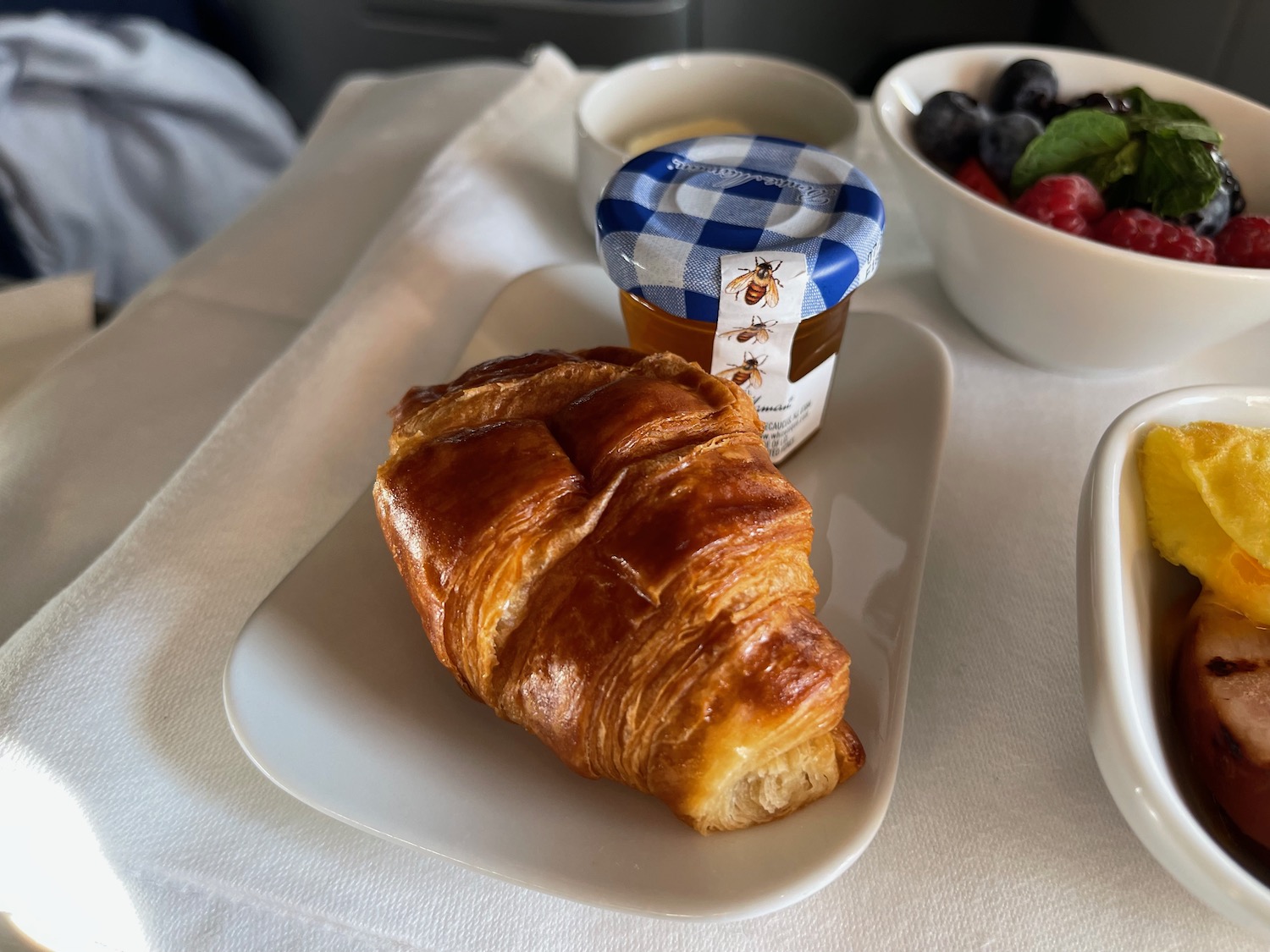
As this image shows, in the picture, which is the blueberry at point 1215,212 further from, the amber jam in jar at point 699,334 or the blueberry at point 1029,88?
the amber jam in jar at point 699,334

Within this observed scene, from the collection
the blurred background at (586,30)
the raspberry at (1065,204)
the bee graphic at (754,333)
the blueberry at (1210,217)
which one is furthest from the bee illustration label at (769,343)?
the blurred background at (586,30)

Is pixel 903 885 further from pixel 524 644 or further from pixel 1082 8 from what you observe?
pixel 1082 8

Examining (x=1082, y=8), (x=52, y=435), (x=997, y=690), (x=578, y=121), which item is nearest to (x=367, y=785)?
(x=997, y=690)

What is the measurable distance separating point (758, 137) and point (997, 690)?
0.50 meters

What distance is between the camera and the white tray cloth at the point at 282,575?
1.82 ft

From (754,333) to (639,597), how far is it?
0.82 feet

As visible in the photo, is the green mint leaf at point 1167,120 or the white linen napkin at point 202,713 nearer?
the white linen napkin at point 202,713

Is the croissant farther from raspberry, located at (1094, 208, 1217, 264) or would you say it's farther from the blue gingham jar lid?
raspberry, located at (1094, 208, 1217, 264)

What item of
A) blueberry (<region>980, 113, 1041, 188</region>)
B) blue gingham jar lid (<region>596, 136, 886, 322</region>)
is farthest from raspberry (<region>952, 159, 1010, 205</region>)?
blue gingham jar lid (<region>596, 136, 886, 322</region>)

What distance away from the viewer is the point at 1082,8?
192 cm

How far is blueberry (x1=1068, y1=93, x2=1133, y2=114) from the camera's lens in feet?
3.03

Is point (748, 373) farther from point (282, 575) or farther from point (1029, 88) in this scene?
point (1029, 88)

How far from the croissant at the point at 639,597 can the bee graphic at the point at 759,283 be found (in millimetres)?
96

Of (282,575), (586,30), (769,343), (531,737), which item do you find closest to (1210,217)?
(769,343)
